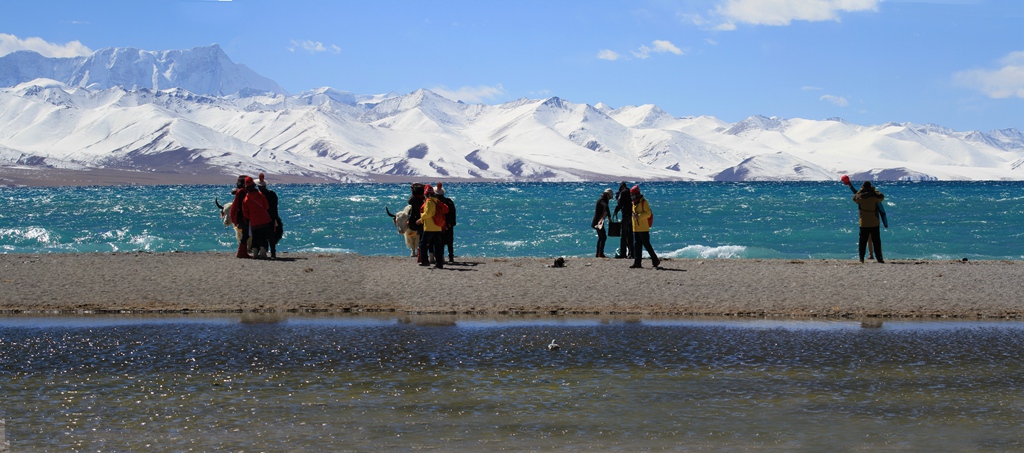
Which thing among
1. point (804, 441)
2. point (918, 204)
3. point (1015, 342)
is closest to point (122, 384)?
point (804, 441)

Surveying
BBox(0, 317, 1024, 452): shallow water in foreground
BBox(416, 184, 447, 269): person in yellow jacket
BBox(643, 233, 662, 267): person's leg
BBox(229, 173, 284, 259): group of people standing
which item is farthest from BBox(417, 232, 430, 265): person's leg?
BBox(0, 317, 1024, 452): shallow water in foreground

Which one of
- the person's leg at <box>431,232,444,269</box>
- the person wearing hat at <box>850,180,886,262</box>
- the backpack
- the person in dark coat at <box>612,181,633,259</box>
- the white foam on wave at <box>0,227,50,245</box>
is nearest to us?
the person's leg at <box>431,232,444,269</box>

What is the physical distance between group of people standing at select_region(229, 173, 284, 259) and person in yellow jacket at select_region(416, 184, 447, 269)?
3.31 meters

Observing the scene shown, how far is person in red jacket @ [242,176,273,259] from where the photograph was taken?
68.6ft

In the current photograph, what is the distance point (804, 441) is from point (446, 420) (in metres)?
2.66

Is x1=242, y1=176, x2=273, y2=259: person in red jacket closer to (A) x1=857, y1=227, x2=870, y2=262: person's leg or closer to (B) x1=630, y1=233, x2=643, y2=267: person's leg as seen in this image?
(B) x1=630, y1=233, x2=643, y2=267: person's leg

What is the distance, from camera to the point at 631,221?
21.9 metres

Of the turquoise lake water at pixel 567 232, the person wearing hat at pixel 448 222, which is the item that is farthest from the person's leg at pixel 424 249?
the turquoise lake water at pixel 567 232

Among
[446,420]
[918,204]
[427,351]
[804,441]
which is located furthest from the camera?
[918,204]

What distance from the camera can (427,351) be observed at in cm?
1150

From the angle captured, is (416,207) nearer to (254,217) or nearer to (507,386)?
(254,217)

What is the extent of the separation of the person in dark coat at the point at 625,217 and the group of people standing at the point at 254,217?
688 cm

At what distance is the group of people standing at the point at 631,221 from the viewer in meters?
19.3

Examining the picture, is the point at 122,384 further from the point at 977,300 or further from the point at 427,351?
the point at 977,300
